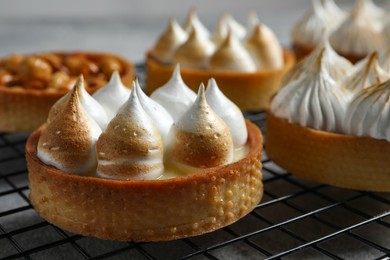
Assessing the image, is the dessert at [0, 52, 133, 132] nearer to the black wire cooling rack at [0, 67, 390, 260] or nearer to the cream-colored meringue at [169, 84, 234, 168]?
the black wire cooling rack at [0, 67, 390, 260]

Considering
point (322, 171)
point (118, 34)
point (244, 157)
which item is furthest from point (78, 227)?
point (118, 34)

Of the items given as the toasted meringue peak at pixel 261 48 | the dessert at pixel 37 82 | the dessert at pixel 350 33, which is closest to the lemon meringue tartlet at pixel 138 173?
the dessert at pixel 37 82

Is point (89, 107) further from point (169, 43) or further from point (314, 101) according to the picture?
point (169, 43)

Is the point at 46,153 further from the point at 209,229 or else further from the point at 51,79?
the point at 51,79

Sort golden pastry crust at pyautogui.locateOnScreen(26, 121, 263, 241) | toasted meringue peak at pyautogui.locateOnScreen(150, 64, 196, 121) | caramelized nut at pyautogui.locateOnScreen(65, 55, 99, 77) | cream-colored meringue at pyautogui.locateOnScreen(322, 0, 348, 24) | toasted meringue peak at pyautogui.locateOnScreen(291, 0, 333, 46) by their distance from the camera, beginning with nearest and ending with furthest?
golden pastry crust at pyautogui.locateOnScreen(26, 121, 263, 241)
toasted meringue peak at pyautogui.locateOnScreen(150, 64, 196, 121)
caramelized nut at pyautogui.locateOnScreen(65, 55, 99, 77)
toasted meringue peak at pyautogui.locateOnScreen(291, 0, 333, 46)
cream-colored meringue at pyautogui.locateOnScreen(322, 0, 348, 24)

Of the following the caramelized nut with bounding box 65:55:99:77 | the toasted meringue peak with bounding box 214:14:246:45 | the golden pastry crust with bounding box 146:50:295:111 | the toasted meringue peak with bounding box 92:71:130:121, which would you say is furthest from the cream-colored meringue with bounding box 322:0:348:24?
the toasted meringue peak with bounding box 92:71:130:121

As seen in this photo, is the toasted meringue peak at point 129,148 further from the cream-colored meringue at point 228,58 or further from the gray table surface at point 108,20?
the gray table surface at point 108,20
